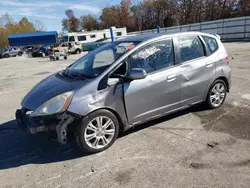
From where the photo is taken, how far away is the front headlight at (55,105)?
3004mm

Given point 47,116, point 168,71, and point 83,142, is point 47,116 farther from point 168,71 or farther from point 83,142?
point 168,71

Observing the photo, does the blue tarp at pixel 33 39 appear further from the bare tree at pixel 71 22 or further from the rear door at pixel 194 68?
the rear door at pixel 194 68

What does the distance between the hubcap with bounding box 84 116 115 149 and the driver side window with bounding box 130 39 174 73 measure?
36.5 inches

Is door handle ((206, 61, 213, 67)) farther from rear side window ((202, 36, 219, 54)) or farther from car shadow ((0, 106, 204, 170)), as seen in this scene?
car shadow ((0, 106, 204, 170))

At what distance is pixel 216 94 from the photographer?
14.7ft

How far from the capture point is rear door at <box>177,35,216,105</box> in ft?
12.8

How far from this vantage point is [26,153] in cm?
343

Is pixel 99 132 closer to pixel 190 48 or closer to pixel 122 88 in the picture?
pixel 122 88

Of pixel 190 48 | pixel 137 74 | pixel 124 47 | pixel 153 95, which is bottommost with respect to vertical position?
pixel 153 95

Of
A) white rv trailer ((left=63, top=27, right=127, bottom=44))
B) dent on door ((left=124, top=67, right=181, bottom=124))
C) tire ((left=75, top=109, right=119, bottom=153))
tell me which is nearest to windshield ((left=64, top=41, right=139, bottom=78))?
dent on door ((left=124, top=67, right=181, bottom=124))

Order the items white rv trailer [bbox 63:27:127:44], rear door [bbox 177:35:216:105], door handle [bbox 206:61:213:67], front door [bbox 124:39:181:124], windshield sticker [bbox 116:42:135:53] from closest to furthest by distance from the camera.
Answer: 1. front door [bbox 124:39:181:124]
2. windshield sticker [bbox 116:42:135:53]
3. rear door [bbox 177:35:216:105]
4. door handle [bbox 206:61:213:67]
5. white rv trailer [bbox 63:27:127:44]

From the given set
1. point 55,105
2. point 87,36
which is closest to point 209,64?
point 55,105

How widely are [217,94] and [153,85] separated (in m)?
1.72

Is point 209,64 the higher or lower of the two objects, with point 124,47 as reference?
lower
